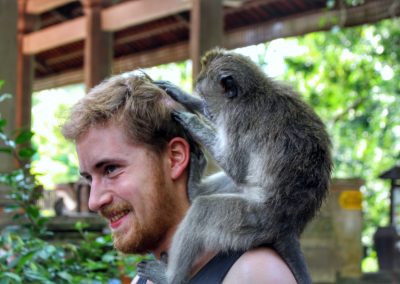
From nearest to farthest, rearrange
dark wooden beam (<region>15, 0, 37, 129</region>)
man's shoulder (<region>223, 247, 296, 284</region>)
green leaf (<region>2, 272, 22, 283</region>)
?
man's shoulder (<region>223, 247, 296, 284</region>)
green leaf (<region>2, 272, 22, 283</region>)
dark wooden beam (<region>15, 0, 37, 129</region>)

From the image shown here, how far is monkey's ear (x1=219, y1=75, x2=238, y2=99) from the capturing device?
329 centimetres

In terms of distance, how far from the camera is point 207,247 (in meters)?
2.60

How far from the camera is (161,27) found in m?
10.1

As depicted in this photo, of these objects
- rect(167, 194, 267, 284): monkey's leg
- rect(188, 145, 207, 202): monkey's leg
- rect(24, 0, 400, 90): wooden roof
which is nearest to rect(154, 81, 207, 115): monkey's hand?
rect(188, 145, 207, 202): monkey's leg

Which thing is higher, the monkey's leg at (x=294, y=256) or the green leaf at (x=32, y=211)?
the green leaf at (x=32, y=211)

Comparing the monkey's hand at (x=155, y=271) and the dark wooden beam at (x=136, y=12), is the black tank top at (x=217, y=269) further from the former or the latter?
the dark wooden beam at (x=136, y=12)

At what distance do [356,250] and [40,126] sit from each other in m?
15.5

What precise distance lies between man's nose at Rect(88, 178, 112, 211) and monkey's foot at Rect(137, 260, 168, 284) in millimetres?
374

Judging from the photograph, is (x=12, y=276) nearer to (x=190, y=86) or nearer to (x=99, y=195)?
(x=99, y=195)

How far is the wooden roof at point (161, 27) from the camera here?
8.16 m

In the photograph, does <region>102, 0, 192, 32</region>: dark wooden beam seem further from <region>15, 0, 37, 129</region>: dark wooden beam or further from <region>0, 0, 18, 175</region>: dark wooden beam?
<region>0, 0, 18, 175</region>: dark wooden beam

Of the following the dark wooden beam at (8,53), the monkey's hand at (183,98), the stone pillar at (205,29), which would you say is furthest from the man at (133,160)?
the stone pillar at (205,29)

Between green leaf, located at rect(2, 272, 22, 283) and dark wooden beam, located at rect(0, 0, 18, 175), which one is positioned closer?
green leaf, located at rect(2, 272, 22, 283)

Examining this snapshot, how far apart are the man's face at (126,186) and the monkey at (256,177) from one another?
16cm
